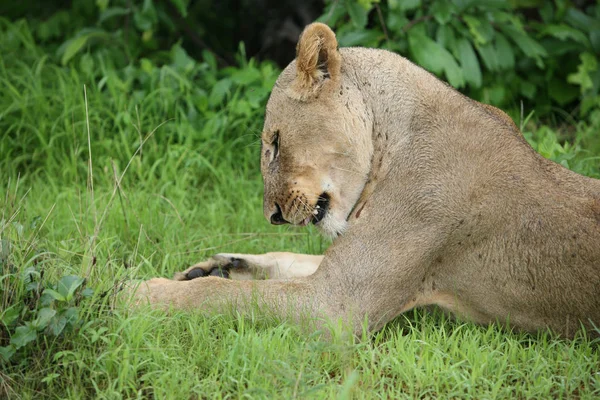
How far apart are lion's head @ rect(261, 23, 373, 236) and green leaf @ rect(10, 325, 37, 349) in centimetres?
133

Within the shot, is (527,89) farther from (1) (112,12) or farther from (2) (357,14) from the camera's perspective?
(1) (112,12)

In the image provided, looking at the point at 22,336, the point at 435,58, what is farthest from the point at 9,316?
the point at 435,58

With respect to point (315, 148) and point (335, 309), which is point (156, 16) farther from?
point (335, 309)

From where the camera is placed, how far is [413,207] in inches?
150

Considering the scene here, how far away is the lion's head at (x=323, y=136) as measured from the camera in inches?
157

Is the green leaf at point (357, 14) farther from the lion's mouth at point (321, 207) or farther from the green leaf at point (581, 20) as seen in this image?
the lion's mouth at point (321, 207)

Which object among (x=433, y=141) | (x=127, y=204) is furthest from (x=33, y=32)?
(x=433, y=141)

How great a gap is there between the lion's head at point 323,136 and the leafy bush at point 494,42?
193cm

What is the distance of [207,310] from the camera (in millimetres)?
3902

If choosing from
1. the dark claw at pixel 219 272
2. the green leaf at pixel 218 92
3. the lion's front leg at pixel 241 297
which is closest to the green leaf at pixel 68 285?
the lion's front leg at pixel 241 297

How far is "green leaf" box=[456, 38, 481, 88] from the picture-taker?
6121 millimetres

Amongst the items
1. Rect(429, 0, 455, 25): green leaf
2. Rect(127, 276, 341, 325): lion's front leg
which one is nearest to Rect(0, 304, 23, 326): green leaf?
Rect(127, 276, 341, 325): lion's front leg

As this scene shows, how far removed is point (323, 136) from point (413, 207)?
538mm

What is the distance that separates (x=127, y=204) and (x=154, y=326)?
156 cm
